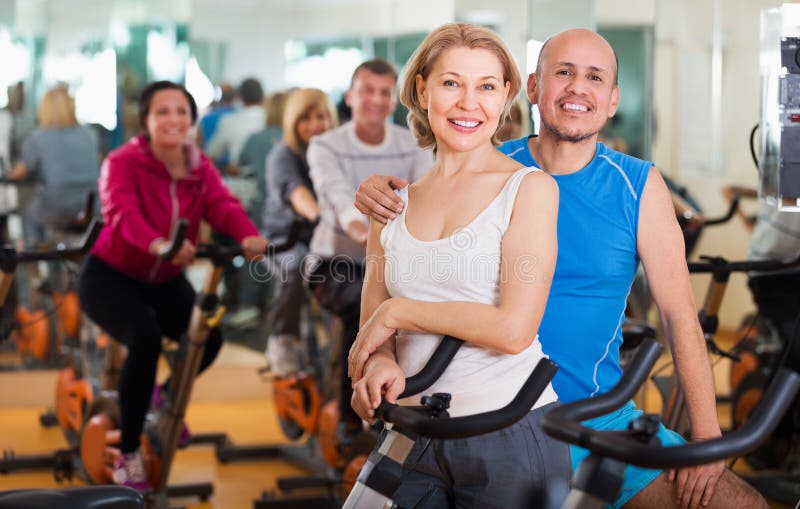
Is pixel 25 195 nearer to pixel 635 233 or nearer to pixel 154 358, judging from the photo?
pixel 154 358

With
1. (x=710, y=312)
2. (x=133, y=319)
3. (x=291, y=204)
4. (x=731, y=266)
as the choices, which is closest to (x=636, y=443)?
(x=731, y=266)

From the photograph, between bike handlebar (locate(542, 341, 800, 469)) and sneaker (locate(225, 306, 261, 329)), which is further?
sneaker (locate(225, 306, 261, 329))

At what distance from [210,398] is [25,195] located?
1432 mm

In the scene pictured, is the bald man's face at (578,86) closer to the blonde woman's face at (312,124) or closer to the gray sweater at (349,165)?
the gray sweater at (349,165)

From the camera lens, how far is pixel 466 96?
73.2 inches

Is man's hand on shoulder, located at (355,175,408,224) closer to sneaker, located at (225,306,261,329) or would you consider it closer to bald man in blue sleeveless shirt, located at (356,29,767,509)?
bald man in blue sleeveless shirt, located at (356,29,767,509)

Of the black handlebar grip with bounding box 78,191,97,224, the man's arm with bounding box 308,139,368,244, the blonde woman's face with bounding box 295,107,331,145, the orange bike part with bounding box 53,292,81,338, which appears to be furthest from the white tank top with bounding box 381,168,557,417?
the orange bike part with bounding box 53,292,81,338

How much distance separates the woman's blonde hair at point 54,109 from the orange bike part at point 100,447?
7.11ft

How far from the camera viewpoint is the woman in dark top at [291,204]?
511cm

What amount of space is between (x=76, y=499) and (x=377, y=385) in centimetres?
51

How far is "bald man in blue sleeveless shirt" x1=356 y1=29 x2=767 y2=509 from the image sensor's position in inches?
80.0

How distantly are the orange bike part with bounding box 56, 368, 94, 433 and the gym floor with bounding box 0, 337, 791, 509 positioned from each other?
9.1 inches

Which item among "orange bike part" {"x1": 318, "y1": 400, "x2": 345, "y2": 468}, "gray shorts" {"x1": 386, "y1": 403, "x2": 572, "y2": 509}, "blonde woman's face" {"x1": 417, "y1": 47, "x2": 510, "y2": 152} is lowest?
"orange bike part" {"x1": 318, "y1": 400, "x2": 345, "y2": 468}

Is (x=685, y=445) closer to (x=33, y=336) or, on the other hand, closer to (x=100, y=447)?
(x=100, y=447)
